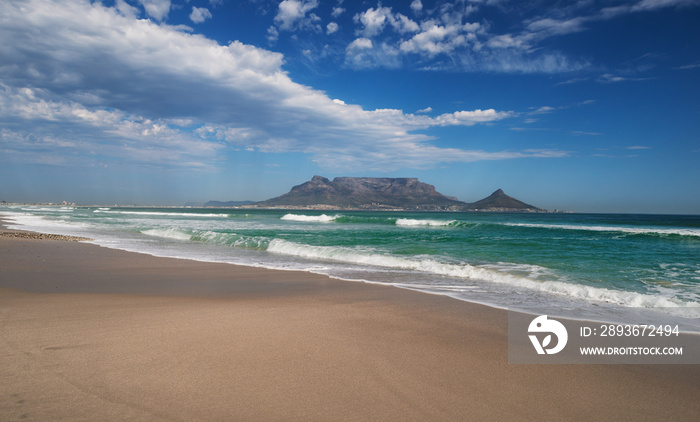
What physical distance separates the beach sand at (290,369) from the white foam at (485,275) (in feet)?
8.19

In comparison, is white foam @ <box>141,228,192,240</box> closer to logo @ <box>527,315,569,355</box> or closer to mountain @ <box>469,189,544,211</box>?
logo @ <box>527,315,569,355</box>

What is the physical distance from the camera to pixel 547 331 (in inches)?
176

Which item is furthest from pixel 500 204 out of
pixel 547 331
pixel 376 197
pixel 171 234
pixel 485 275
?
pixel 547 331

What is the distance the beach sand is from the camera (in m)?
2.54

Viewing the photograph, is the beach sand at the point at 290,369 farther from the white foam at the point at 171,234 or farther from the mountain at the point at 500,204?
the mountain at the point at 500,204

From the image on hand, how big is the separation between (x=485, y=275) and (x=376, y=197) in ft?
519

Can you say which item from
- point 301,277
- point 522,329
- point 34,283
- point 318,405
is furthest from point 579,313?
point 34,283

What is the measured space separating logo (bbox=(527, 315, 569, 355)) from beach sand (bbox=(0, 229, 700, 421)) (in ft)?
1.20

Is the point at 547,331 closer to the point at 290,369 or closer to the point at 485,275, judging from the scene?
the point at 290,369

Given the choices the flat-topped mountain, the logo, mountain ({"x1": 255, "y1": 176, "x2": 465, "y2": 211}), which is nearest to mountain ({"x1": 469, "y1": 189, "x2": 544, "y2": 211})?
the flat-topped mountain

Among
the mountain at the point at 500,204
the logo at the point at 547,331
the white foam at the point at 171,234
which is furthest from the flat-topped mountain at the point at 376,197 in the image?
the logo at the point at 547,331

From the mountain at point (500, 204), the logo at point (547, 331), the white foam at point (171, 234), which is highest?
the mountain at point (500, 204)

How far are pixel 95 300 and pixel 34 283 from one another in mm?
2360

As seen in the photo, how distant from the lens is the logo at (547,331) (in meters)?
3.91
